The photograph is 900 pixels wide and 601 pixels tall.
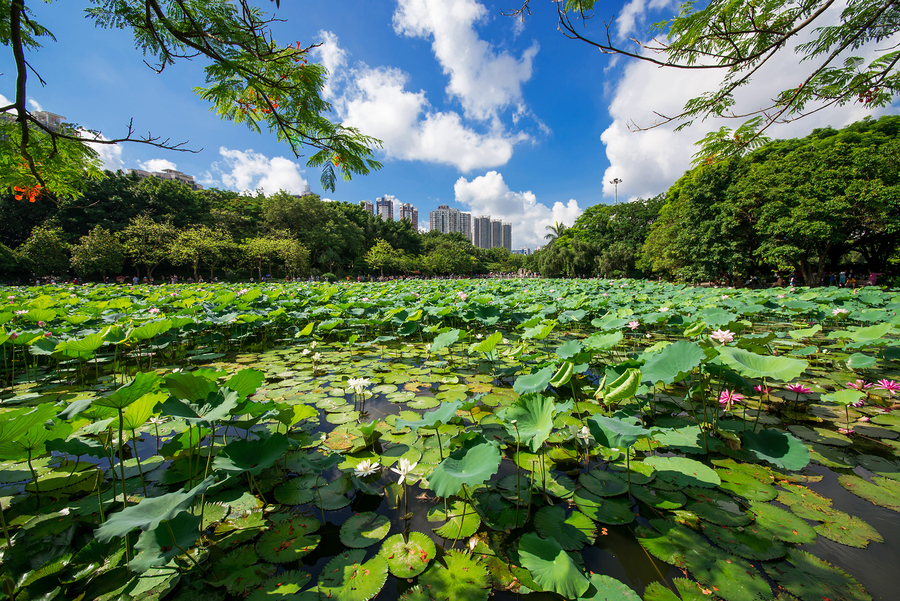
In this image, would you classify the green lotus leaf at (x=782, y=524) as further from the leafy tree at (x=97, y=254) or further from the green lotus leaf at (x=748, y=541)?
the leafy tree at (x=97, y=254)

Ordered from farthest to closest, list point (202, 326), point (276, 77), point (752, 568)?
point (202, 326), point (276, 77), point (752, 568)

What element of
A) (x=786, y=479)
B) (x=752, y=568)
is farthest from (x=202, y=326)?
(x=786, y=479)

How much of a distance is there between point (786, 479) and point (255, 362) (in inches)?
179

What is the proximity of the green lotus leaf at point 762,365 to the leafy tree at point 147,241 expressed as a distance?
25.5 meters

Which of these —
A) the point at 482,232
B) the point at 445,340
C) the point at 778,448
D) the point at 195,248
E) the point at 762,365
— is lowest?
the point at 778,448

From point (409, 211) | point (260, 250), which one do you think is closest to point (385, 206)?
point (409, 211)

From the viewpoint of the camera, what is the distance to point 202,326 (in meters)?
4.21

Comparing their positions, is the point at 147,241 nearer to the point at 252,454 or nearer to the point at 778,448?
the point at 252,454

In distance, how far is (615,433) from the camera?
4.13 ft

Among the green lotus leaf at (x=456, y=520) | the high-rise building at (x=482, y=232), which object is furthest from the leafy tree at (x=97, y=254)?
the high-rise building at (x=482, y=232)

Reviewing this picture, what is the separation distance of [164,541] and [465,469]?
992 millimetres

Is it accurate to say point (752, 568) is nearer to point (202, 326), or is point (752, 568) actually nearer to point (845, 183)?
point (202, 326)

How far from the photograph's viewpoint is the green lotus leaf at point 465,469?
1.07 metres

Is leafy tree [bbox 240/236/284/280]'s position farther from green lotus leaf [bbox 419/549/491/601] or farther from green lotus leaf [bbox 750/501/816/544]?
green lotus leaf [bbox 750/501/816/544]
